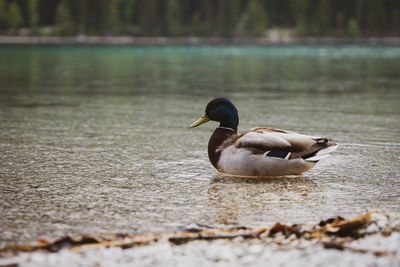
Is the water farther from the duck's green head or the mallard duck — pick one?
the duck's green head

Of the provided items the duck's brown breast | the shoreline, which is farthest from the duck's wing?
the shoreline

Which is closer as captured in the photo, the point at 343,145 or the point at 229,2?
the point at 343,145

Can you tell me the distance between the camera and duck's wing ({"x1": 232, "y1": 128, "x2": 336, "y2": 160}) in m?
5.46

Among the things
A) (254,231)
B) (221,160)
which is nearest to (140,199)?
(221,160)

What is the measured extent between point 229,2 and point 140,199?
156911 mm

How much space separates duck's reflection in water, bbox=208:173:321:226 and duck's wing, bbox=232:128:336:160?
1.01ft

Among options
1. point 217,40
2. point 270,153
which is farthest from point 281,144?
point 217,40

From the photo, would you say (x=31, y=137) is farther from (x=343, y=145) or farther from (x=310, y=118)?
(x=310, y=118)

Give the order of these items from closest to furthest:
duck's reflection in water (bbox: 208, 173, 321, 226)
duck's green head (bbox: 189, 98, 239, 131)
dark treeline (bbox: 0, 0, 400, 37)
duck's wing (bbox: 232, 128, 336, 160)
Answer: duck's reflection in water (bbox: 208, 173, 321, 226) → duck's wing (bbox: 232, 128, 336, 160) → duck's green head (bbox: 189, 98, 239, 131) → dark treeline (bbox: 0, 0, 400, 37)

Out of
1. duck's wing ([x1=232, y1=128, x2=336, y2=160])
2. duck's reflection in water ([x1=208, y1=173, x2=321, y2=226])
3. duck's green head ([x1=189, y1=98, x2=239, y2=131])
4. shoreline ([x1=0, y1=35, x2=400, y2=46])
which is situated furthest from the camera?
shoreline ([x1=0, y1=35, x2=400, y2=46])

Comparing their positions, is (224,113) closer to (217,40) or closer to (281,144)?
(281,144)

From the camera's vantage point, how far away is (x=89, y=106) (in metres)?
12.5

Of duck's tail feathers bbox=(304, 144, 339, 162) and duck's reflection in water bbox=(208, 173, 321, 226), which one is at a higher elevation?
duck's tail feathers bbox=(304, 144, 339, 162)

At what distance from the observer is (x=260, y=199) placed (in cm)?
504
